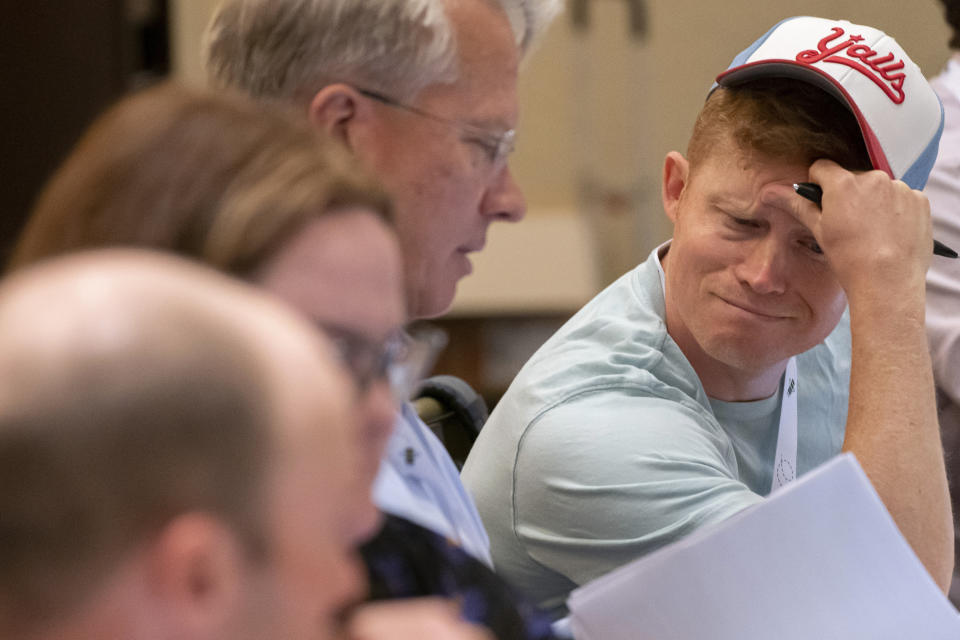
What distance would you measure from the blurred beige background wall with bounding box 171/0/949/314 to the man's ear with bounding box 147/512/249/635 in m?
4.19

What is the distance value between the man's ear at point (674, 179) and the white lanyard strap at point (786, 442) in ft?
0.99

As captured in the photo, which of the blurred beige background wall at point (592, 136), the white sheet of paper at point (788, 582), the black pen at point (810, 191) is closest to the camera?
the white sheet of paper at point (788, 582)

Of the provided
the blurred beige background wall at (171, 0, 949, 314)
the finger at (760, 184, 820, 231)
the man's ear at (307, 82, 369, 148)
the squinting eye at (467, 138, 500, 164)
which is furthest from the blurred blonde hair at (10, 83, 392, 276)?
the blurred beige background wall at (171, 0, 949, 314)

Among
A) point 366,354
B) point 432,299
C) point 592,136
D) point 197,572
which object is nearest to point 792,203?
point 432,299

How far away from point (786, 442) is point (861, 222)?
356mm

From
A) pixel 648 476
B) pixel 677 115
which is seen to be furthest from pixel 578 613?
pixel 677 115

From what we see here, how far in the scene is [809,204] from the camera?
1.56 m

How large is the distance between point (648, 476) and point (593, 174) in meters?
3.69

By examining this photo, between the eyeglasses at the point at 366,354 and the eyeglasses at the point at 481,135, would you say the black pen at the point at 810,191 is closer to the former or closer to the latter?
the eyeglasses at the point at 481,135

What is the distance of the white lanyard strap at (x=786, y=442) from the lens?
1.70 m

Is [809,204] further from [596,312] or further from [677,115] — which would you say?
[677,115]

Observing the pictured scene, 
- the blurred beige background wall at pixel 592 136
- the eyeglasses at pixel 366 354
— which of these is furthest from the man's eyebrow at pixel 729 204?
the blurred beige background wall at pixel 592 136

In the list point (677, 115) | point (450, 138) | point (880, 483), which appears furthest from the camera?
point (677, 115)

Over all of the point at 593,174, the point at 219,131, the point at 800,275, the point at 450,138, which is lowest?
the point at 593,174
